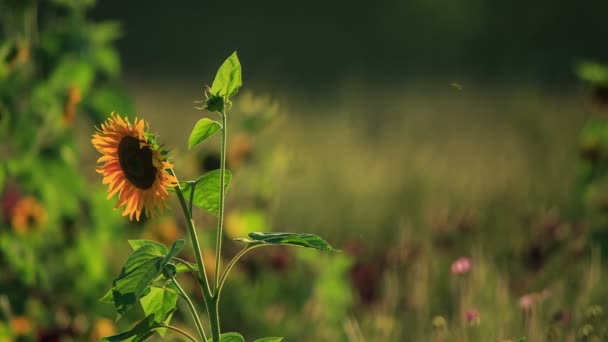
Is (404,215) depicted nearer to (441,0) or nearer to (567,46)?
(567,46)

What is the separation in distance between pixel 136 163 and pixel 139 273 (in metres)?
0.15

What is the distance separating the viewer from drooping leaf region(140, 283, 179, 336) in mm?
1143

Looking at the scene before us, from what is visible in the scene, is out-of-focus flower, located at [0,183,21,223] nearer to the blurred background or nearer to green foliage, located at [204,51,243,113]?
the blurred background

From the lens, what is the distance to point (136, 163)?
3.50 feet

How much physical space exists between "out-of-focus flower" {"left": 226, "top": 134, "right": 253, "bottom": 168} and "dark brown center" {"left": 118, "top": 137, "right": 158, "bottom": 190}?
1.63 m

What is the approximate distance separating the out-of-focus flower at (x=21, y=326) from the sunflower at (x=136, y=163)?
126 cm

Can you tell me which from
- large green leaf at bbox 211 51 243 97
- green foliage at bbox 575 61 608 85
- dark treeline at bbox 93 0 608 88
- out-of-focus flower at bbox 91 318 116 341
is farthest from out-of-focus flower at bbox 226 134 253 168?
dark treeline at bbox 93 0 608 88

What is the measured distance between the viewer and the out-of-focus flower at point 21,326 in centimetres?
222

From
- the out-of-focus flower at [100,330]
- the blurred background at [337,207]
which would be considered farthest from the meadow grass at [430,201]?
the out-of-focus flower at [100,330]

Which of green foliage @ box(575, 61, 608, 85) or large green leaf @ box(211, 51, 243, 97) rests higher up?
large green leaf @ box(211, 51, 243, 97)

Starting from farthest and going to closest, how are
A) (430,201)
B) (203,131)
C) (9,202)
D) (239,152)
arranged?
(430,201) → (9,202) → (239,152) → (203,131)

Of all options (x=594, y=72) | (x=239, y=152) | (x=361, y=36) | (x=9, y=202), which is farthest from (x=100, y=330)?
(x=361, y=36)

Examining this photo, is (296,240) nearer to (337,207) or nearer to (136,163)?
(136,163)

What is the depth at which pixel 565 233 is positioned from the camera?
2482 mm
